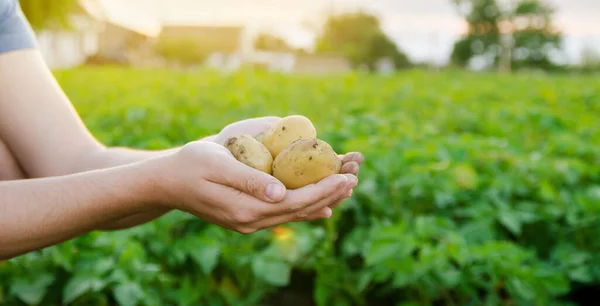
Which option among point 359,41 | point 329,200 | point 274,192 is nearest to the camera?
point 274,192

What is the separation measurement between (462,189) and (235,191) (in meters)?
1.76

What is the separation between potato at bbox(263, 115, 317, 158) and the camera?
1.46 m

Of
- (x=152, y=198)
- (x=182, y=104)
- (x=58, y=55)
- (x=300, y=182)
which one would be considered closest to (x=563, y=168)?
(x=300, y=182)

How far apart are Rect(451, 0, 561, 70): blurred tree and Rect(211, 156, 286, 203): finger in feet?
160

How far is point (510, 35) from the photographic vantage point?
4975 centimetres

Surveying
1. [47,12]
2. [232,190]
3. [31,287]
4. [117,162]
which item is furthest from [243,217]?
[47,12]

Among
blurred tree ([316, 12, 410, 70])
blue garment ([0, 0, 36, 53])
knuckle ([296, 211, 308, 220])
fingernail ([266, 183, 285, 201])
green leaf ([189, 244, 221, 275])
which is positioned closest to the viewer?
fingernail ([266, 183, 285, 201])

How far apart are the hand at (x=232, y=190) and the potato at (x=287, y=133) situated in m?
0.15

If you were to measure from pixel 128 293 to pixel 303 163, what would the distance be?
3.23ft

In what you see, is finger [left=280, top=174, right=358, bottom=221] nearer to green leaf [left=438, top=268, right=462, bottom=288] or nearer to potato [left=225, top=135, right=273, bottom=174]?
potato [left=225, top=135, right=273, bottom=174]

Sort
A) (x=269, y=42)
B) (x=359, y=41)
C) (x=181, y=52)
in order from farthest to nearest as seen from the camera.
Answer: (x=269, y=42) < (x=359, y=41) < (x=181, y=52)

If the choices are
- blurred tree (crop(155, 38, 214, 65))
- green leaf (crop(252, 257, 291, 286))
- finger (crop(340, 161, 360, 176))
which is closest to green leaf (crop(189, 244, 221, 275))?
green leaf (crop(252, 257, 291, 286))

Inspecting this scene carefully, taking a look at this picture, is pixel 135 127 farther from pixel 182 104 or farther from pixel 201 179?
pixel 201 179

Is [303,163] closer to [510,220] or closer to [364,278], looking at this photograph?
[364,278]
